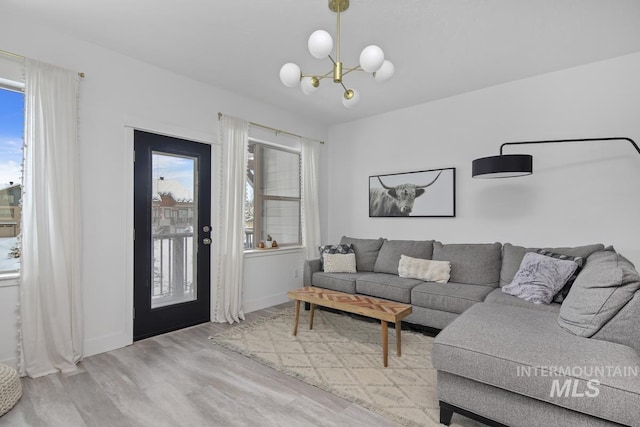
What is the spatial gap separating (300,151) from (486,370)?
3.87 m

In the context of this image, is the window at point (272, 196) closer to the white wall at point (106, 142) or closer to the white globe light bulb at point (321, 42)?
the white wall at point (106, 142)

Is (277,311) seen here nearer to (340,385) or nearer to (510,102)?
(340,385)

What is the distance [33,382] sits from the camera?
2402mm

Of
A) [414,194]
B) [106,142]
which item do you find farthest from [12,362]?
[414,194]

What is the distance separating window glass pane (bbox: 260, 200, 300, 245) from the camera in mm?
4652

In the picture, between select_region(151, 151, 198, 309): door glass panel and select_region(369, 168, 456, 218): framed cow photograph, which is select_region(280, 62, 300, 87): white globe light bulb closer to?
select_region(151, 151, 198, 309): door glass panel

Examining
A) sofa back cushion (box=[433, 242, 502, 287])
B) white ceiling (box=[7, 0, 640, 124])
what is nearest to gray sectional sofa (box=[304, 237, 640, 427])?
sofa back cushion (box=[433, 242, 502, 287])

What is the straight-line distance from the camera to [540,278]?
9.35 ft

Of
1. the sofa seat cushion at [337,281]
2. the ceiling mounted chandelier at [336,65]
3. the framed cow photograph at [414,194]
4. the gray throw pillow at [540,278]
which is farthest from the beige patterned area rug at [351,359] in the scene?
the ceiling mounted chandelier at [336,65]

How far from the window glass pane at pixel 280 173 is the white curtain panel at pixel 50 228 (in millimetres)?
2262

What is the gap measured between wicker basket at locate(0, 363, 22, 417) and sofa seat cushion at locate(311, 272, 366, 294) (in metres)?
2.81

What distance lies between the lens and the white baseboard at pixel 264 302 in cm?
416

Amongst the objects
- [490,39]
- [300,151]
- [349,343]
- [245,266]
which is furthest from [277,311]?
[490,39]

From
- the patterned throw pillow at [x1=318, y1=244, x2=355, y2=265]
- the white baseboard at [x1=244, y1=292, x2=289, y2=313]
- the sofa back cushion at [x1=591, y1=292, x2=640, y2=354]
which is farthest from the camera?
the patterned throw pillow at [x1=318, y1=244, x2=355, y2=265]
